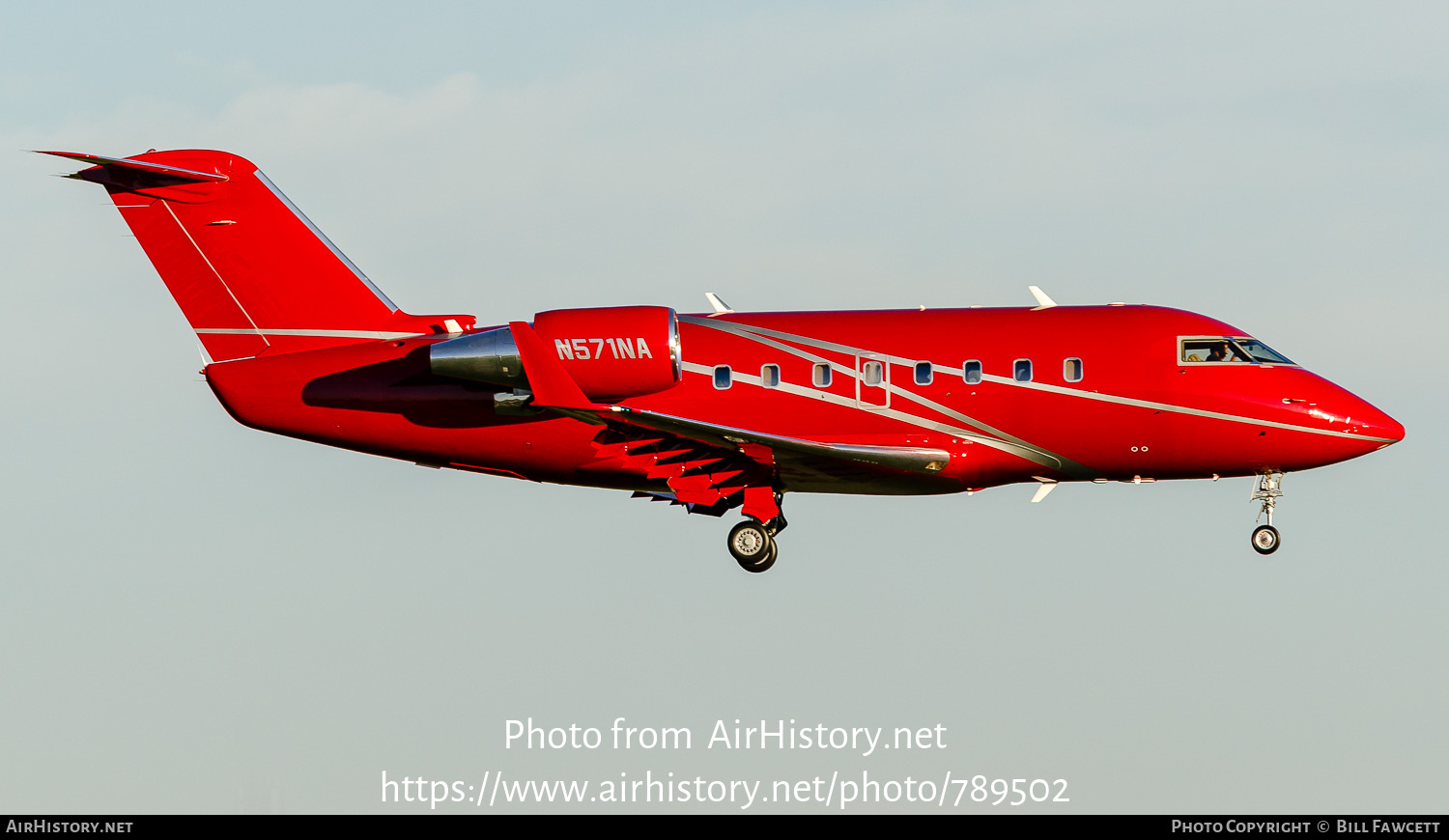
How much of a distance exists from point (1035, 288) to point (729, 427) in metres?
5.97

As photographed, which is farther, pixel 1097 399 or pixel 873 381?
pixel 873 381

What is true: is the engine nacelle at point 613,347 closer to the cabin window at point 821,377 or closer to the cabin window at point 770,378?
the cabin window at point 770,378

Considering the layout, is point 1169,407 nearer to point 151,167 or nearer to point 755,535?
point 755,535

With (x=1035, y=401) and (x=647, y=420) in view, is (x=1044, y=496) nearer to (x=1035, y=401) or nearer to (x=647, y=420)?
(x=1035, y=401)

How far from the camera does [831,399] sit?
24938 mm

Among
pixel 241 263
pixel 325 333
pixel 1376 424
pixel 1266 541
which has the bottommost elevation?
pixel 1266 541

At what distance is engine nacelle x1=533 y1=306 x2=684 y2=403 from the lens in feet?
79.4

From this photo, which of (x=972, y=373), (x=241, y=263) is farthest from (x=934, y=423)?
(x=241, y=263)

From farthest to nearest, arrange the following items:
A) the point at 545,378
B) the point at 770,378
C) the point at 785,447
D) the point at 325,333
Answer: the point at 325,333 < the point at 770,378 < the point at 785,447 < the point at 545,378

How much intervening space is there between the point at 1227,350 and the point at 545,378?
11.0 metres

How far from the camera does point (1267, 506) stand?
83.3 feet

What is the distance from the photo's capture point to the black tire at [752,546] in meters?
25.3

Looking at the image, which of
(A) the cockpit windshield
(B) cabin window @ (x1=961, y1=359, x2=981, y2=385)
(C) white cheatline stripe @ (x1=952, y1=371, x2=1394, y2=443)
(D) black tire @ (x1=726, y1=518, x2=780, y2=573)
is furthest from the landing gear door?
(A) the cockpit windshield

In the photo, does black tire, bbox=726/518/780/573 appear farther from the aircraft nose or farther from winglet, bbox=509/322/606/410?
the aircraft nose
